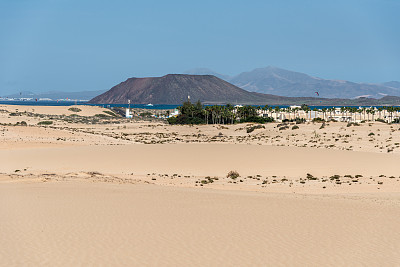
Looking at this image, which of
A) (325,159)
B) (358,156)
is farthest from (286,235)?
(358,156)

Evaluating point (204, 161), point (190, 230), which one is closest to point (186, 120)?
point (204, 161)

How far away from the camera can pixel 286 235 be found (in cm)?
1019

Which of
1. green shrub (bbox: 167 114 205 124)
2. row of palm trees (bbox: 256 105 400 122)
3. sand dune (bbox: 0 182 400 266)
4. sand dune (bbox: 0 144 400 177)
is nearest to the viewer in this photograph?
sand dune (bbox: 0 182 400 266)

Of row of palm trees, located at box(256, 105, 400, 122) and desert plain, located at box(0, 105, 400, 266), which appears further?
row of palm trees, located at box(256, 105, 400, 122)

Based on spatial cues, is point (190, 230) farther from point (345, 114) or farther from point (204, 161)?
point (345, 114)

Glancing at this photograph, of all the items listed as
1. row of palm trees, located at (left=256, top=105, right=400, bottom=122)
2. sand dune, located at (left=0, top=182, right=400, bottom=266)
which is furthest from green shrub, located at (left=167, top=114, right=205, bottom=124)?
sand dune, located at (left=0, top=182, right=400, bottom=266)

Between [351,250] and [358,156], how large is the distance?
1068 inches

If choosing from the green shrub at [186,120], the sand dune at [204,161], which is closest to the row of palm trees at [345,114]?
the green shrub at [186,120]

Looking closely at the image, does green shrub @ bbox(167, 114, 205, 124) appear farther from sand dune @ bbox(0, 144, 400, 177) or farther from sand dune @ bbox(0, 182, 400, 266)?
sand dune @ bbox(0, 182, 400, 266)

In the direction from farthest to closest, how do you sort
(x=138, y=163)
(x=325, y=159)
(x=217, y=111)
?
(x=217, y=111)
(x=325, y=159)
(x=138, y=163)

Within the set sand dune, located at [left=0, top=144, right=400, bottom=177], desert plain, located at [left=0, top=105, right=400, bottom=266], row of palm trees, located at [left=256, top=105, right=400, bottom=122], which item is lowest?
sand dune, located at [left=0, top=144, right=400, bottom=177]

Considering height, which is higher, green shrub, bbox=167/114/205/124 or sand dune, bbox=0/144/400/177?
green shrub, bbox=167/114/205/124

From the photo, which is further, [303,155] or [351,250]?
[303,155]

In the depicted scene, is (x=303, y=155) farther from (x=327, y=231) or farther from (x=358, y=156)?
(x=327, y=231)
